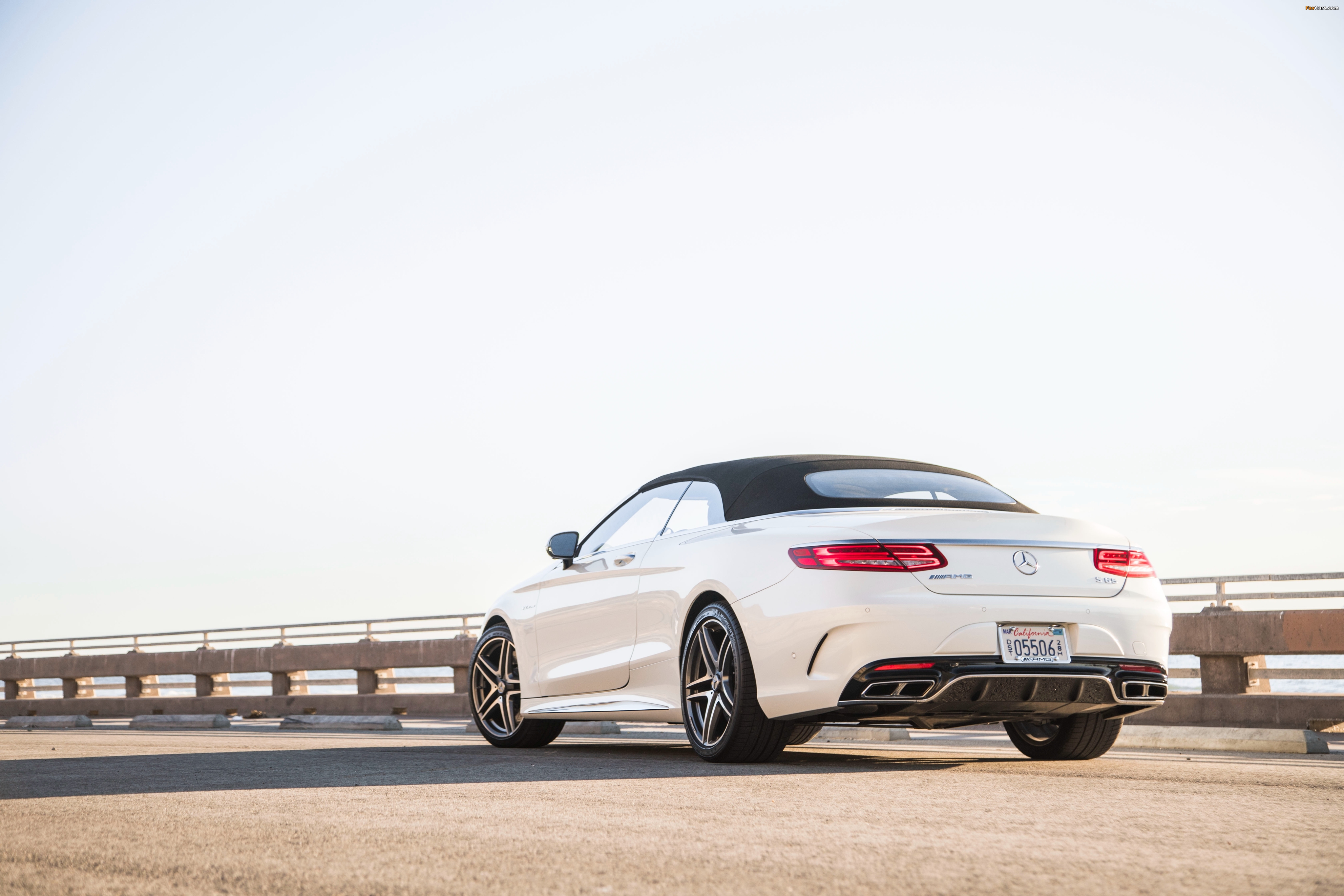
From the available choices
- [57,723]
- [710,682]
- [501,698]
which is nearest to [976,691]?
[710,682]

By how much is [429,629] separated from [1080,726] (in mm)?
13027

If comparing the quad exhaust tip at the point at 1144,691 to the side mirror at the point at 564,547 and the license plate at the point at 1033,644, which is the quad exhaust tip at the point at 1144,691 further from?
the side mirror at the point at 564,547

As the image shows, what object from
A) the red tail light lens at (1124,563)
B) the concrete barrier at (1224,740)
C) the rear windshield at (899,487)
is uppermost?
the rear windshield at (899,487)

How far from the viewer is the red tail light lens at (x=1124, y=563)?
260 inches

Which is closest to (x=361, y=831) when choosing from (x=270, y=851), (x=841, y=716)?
(x=270, y=851)

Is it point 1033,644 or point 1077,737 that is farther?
point 1077,737

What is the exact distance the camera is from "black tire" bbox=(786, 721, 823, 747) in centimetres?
690

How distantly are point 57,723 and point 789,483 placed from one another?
44.7 ft

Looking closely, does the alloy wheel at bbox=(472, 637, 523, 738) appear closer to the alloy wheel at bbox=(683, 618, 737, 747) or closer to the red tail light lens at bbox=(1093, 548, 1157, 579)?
the alloy wheel at bbox=(683, 618, 737, 747)

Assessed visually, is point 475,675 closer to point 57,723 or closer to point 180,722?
point 180,722

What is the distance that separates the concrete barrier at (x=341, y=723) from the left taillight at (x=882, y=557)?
801 centimetres

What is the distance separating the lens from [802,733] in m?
7.08

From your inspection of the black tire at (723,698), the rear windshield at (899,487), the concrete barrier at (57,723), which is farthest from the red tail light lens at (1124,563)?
the concrete barrier at (57,723)

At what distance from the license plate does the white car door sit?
225 centimetres
